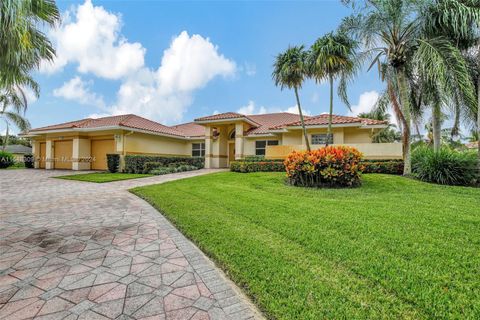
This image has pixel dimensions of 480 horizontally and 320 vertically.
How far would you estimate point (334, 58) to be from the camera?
11.9m

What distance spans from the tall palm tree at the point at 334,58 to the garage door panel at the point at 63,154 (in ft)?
71.7

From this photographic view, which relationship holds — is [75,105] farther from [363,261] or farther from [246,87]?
[363,261]

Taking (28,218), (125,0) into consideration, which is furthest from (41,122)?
A: (28,218)

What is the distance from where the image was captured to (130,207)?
7012mm

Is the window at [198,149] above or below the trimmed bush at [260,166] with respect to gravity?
above

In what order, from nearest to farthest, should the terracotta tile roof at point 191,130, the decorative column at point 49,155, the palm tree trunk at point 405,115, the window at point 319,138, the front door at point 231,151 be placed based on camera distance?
the palm tree trunk at point 405,115, the window at point 319,138, the decorative column at point 49,155, the front door at point 231,151, the terracotta tile roof at point 191,130

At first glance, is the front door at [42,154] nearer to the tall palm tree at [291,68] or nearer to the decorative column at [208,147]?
the decorative column at [208,147]

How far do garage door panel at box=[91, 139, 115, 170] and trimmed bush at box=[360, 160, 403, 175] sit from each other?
19.6 m

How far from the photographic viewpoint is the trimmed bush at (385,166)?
42.7ft

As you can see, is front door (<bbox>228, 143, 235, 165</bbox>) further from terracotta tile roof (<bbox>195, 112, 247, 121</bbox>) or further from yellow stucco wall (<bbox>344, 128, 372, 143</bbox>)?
yellow stucco wall (<bbox>344, 128, 372, 143</bbox>)

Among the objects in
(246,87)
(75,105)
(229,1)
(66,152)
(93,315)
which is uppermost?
(229,1)

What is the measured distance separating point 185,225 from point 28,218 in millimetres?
4050

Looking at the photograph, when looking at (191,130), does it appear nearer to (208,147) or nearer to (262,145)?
(208,147)

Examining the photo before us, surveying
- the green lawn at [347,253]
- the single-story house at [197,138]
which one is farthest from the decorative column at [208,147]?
the green lawn at [347,253]
